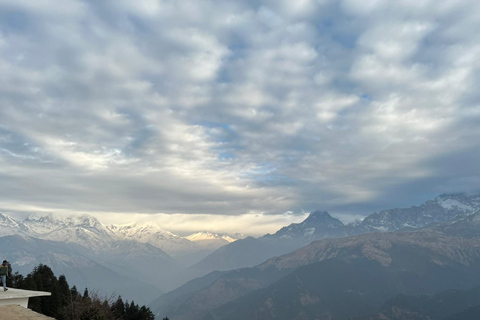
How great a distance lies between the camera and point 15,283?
102125 mm

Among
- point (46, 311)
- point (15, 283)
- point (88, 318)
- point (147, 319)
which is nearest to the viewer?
point (88, 318)

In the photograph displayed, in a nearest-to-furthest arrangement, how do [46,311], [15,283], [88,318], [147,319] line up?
[88,318], [46,311], [15,283], [147,319]

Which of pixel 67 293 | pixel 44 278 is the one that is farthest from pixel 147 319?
pixel 44 278

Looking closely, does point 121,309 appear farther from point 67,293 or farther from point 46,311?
point 46,311

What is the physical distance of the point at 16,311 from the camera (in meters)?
28.1

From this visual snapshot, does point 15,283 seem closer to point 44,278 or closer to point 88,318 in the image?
point 44,278

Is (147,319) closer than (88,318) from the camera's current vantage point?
No

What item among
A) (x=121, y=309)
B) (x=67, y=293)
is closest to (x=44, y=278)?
(x=67, y=293)

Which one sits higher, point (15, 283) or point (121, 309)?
point (15, 283)

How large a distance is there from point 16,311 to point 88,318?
31.4 feet

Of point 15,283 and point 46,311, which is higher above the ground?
point 15,283

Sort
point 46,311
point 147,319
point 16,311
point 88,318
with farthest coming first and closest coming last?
point 147,319, point 46,311, point 88,318, point 16,311

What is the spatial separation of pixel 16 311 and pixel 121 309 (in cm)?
Result: 9861

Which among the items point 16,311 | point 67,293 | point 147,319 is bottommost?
point 147,319
